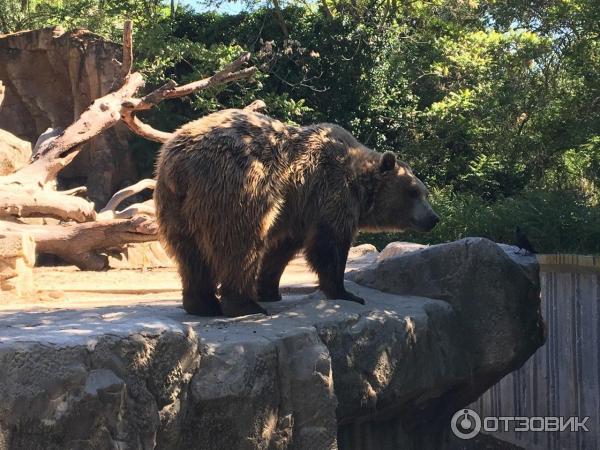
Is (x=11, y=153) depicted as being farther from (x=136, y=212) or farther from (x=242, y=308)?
(x=242, y=308)

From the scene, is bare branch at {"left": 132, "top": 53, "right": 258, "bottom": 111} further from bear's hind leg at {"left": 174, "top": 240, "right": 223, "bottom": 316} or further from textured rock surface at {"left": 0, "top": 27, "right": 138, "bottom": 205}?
bear's hind leg at {"left": 174, "top": 240, "right": 223, "bottom": 316}

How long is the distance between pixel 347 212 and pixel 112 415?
2704 millimetres

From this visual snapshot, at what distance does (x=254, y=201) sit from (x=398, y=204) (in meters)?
1.66

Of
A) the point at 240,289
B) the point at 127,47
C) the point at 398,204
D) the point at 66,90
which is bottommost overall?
the point at 240,289

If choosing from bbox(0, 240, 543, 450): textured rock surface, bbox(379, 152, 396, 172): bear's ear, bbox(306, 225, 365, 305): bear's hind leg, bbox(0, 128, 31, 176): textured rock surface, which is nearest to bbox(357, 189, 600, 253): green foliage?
bbox(0, 240, 543, 450): textured rock surface

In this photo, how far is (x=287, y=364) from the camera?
14.9ft

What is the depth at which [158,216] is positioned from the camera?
17.3ft

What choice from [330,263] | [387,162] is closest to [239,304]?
[330,263]

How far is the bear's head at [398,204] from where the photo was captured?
6.27 meters

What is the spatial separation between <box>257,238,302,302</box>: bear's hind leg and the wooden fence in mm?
2787

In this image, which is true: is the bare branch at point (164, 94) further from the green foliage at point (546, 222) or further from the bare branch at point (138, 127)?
the green foliage at point (546, 222)

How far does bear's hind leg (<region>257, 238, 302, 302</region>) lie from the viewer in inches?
235

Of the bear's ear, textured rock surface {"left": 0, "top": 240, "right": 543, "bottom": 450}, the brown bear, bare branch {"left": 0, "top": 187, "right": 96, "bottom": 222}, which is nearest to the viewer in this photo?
textured rock surface {"left": 0, "top": 240, "right": 543, "bottom": 450}

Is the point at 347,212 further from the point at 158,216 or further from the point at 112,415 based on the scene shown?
the point at 112,415
